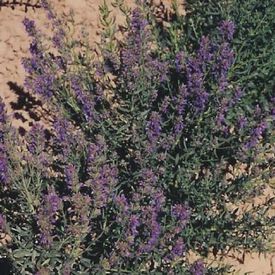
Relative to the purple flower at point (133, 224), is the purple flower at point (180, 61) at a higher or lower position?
higher

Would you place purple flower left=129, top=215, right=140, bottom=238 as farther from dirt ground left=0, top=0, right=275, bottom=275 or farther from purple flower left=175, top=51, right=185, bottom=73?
dirt ground left=0, top=0, right=275, bottom=275

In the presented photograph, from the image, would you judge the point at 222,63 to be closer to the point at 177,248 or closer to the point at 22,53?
the point at 177,248

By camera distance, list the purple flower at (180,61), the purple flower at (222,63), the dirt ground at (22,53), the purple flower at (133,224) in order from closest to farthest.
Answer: the purple flower at (133,224)
the purple flower at (222,63)
the purple flower at (180,61)
the dirt ground at (22,53)

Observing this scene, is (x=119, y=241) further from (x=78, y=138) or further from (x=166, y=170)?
(x=166, y=170)

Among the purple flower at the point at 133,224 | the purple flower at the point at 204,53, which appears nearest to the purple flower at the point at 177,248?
the purple flower at the point at 133,224

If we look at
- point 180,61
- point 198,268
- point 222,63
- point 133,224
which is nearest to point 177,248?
point 198,268

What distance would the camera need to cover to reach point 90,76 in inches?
159

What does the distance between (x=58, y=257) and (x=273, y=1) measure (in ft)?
8.47

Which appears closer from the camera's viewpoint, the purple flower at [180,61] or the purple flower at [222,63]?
the purple flower at [222,63]

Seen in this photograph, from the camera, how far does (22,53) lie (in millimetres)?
4691

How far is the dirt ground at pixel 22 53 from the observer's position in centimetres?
402

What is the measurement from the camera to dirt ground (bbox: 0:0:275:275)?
4.02m

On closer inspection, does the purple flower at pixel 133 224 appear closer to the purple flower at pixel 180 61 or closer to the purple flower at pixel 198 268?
the purple flower at pixel 198 268

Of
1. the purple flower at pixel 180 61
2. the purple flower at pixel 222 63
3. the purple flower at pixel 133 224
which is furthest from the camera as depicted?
the purple flower at pixel 180 61
